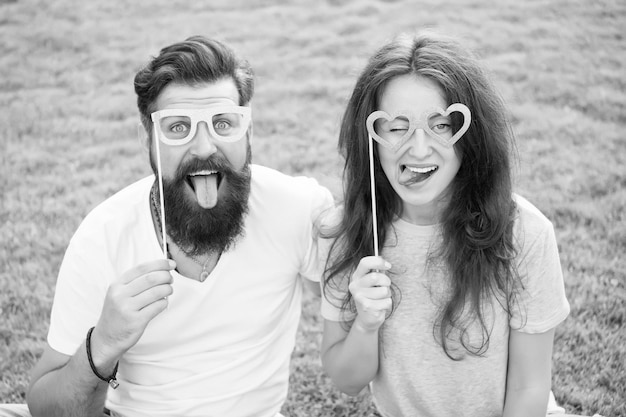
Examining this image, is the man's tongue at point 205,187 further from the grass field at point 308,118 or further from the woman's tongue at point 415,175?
the woman's tongue at point 415,175

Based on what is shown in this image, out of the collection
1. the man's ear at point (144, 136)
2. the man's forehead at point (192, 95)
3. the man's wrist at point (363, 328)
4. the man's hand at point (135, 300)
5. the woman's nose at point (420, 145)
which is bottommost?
Result: the man's wrist at point (363, 328)

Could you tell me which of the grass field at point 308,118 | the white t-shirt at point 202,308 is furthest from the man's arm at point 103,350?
the grass field at point 308,118

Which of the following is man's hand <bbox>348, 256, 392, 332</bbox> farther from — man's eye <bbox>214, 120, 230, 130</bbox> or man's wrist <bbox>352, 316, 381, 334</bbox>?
man's eye <bbox>214, 120, 230, 130</bbox>

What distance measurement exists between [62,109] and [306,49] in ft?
9.18

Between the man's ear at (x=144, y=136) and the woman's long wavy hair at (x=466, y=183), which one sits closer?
the woman's long wavy hair at (x=466, y=183)

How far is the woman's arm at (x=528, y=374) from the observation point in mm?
2652

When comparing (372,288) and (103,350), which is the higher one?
(372,288)

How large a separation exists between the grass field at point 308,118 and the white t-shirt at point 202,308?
1.90 ft

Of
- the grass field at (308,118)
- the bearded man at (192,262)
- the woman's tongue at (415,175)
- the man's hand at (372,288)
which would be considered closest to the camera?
the man's hand at (372,288)

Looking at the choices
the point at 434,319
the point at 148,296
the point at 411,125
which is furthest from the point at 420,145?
the point at 148,296

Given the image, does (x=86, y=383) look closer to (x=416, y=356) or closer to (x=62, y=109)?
(x=416, y=356)

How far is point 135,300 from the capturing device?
2.40 metres

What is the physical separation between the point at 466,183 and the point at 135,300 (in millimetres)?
1325

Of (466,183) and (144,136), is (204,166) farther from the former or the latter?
(466,183)
